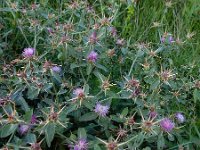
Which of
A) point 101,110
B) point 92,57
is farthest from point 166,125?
point 92,57

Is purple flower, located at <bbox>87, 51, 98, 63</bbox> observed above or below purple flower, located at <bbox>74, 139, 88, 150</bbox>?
above

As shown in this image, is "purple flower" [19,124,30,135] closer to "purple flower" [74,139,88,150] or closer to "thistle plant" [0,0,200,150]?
"thistle plant" [0,0,200,150]

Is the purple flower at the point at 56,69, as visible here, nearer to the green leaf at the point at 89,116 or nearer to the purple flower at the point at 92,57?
the purple flower at the point at 92,57

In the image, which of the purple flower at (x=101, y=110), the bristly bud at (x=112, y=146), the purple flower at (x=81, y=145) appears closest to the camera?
the bristly bud at (x=112, y=146)

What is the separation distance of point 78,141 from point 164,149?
43 centimetres

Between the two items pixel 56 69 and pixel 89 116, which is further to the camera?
pixel 56 69

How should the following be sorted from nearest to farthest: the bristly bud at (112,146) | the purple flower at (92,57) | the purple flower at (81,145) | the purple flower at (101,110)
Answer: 1. the bristly bud at (112,146)
2. the purple flower at (81,145)
3. the purple flower at (101,110)
4. the purple flower at (92,57)

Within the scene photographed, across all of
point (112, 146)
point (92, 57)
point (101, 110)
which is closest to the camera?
point (112, 146)

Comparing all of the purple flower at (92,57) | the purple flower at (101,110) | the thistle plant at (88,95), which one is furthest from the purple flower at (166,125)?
the purple flower at (92,57)

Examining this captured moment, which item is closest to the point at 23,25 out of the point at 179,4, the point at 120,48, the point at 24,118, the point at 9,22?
the point at 9,22

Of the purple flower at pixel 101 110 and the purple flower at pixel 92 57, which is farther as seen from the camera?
the purple flower at pixel 92 57

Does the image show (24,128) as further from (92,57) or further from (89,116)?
(92,57)

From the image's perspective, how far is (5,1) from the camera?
2.12 metres

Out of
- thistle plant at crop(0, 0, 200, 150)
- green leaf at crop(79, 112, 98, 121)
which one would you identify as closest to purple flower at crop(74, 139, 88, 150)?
thistle plant at crop(0, 0, 200, 150)
